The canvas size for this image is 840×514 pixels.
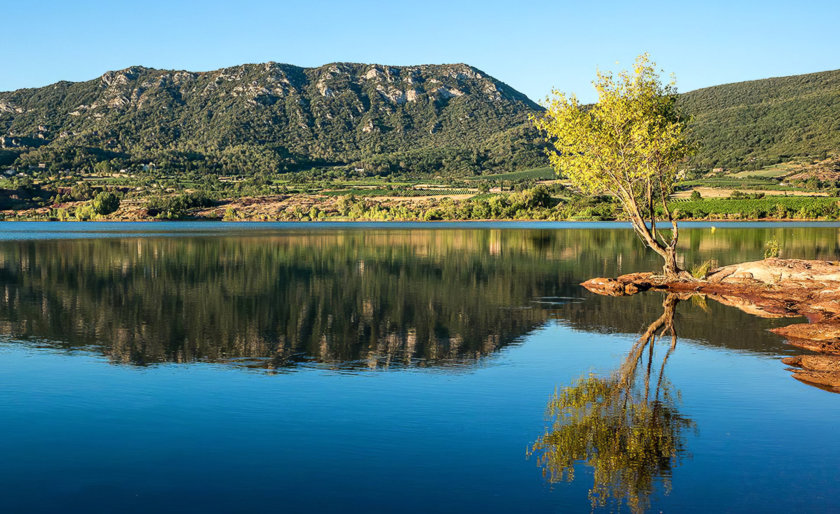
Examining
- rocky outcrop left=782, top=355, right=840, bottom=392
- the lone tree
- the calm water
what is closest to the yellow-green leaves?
the lone tree

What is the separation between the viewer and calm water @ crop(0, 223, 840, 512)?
1066cm

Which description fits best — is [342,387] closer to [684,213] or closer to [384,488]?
[384,488]

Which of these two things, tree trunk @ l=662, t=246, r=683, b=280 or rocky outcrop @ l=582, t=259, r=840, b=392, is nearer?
rocky outcrop @ l=582, t=259, r=840, b=392

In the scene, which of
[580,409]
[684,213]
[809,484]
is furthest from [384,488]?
[684,213]

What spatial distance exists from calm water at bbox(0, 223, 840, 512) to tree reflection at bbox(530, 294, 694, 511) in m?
0.05

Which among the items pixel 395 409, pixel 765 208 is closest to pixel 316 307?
pixel 395 409

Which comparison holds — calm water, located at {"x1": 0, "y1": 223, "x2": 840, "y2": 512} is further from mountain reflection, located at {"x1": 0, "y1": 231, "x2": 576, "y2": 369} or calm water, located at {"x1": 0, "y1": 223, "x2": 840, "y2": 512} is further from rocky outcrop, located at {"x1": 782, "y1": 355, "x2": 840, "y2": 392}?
rocky outcrop, located at {"x1": 782, "y1": 355, "x2": 840, "y2": 392}

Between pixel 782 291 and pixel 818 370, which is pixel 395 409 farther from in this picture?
pixel 782 291

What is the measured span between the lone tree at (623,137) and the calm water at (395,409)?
8.26m

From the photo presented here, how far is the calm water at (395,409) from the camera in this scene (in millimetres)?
10664

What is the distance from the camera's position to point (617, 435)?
12867 mm

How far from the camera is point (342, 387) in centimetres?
1667

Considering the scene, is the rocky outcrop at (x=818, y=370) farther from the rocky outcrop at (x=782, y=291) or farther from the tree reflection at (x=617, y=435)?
the tree reflection at (x=617, y=435)

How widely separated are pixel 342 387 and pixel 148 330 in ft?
36.5
